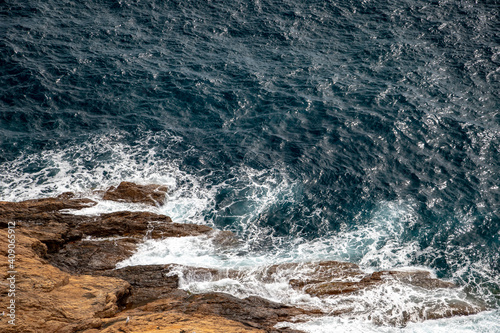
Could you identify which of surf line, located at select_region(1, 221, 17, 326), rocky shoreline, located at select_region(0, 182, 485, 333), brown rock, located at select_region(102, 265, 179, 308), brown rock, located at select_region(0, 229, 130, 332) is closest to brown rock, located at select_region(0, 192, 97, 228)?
rocky shoreline, located at select_region(0, 182, 485, 333)

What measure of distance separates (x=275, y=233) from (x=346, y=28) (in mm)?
39052

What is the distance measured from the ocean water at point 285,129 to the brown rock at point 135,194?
3.89 ft

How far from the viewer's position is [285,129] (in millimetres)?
48375

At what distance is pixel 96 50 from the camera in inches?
2263

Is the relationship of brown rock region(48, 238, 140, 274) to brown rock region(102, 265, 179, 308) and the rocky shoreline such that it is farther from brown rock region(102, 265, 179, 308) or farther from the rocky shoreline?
brown rock region(102, 265, 179, 308)

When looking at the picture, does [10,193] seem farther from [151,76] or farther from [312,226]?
[312,226]

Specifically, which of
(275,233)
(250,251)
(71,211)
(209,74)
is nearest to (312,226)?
(275,233)

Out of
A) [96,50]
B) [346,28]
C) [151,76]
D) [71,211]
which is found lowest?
[71,211]

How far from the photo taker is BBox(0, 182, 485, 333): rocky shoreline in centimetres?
2369

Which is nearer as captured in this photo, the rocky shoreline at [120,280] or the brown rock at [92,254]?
the rocky shoreline at [120,280]

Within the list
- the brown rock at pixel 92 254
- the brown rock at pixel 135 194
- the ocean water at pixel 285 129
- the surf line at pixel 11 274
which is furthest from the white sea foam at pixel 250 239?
the surf line at pixel 11 274

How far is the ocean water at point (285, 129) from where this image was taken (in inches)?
1371

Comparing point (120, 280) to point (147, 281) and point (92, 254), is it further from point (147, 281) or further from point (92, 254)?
point (92, 254)

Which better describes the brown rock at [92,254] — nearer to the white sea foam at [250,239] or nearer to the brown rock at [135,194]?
the white sea foam at [250,239]
